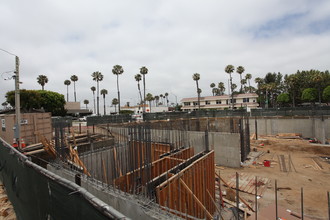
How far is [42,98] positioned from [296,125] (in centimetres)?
4794

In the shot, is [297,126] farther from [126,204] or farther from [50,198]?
[50,198]

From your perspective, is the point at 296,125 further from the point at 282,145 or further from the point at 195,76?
the point at 195,76

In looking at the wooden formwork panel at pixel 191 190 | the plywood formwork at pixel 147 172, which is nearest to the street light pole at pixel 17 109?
the plywood formwork at pixel 147 172

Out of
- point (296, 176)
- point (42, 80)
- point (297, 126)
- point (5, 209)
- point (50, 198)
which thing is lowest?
point (296, 176)

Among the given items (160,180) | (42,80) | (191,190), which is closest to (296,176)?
(191,190)

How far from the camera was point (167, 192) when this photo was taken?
17.4 ft

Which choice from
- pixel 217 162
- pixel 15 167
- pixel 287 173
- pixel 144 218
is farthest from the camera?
pixel 217 162

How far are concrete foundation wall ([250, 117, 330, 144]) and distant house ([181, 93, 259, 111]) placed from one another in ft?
80.0

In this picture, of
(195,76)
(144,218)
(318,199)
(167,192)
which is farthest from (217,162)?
(195,76)

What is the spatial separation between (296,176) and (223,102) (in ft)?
158

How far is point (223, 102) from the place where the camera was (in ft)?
187

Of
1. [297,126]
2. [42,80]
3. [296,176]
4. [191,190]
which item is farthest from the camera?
[42,80]

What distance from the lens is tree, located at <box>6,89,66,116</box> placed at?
1278 inches

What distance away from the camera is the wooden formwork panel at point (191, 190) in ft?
17.2
